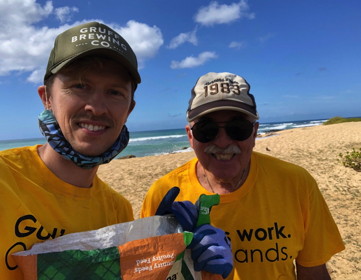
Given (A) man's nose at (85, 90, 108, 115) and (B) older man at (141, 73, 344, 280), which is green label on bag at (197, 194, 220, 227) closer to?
(B) older man at (141, 73, 344, 280)

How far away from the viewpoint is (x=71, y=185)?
1570 millimetres

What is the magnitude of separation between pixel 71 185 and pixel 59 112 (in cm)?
43

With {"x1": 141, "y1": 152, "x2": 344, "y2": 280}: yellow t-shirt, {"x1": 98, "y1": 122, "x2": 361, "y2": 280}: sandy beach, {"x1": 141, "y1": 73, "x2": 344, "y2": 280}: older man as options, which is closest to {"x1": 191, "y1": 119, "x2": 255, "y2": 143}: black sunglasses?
{"x1": 141, "y1": 73, "x2": 344, "y2": 280}: older man

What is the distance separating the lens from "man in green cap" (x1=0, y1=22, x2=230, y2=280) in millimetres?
1421

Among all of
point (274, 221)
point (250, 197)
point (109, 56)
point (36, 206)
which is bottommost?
point (274, 221)

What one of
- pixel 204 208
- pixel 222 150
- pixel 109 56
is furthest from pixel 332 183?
pixel 109 56

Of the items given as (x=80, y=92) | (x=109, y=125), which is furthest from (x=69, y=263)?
(x=80, y=92)

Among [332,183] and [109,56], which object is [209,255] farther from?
[332,183]

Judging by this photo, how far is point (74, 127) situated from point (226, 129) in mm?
1019

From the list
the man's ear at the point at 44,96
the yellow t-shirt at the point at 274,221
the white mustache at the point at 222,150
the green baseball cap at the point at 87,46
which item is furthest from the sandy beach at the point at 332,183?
the man's ear at the point at 44,96

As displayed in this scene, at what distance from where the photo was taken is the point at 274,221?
186 centimetres

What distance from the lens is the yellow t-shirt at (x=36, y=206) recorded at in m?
1.19

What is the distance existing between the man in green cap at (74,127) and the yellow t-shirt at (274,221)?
482 mm

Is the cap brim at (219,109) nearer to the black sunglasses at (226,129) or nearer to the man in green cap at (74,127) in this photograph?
the black sunglasses at (226,129)
